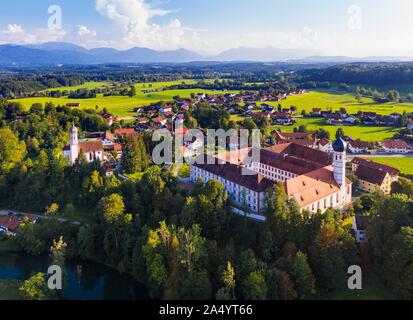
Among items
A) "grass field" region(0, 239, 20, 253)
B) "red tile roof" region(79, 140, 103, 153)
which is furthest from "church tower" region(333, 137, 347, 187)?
"red tile roof" region(79, 140, 103, 153)

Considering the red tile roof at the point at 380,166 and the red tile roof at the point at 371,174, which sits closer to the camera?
the red tile roof at the point at 371,174

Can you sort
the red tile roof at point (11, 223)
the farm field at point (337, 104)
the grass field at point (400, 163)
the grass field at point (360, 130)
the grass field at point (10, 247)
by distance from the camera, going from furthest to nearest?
the farm field at point (337, 104) → the grass field at point (360, 130) → the grass field at point (400, 163) → the red tile roof at point (11, 223) → the grass field at point (10, 247)

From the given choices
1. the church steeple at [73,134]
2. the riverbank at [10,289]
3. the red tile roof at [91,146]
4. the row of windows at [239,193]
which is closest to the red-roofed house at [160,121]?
the red tile roof at [91,146]

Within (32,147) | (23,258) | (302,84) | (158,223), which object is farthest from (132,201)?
(302,84)

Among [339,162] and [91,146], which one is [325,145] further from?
[91,146]

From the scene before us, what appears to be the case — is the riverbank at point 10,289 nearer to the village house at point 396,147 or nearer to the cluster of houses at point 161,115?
the cluster of houses at point 161,115

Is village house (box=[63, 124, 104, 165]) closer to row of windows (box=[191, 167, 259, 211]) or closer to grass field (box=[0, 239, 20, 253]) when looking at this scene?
grass field (box=[0, 239, 20, 253])
